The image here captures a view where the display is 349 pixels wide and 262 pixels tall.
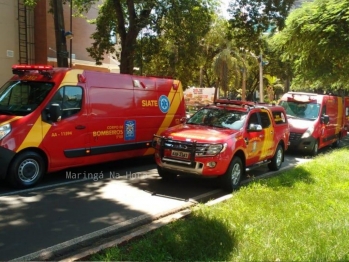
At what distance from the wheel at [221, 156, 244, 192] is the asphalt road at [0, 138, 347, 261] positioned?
9.7 inches

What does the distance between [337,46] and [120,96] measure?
33.5ft

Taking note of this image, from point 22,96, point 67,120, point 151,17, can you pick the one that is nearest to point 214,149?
point 67,120

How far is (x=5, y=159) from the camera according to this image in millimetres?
6684

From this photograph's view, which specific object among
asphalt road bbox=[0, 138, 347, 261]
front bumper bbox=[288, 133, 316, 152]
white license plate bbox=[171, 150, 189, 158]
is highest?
white license plate bbox=[171, 150, 189, 158]

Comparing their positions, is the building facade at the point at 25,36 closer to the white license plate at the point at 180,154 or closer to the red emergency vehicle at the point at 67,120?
the red emergency vehicle at the point at 67,120

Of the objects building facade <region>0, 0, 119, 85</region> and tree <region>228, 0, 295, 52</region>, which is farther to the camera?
building facade <region>0, 0, 119, 85</region>

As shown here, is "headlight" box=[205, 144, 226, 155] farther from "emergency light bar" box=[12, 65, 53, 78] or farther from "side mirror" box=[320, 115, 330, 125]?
"side mirror" box=[320, 115, 330, 125]

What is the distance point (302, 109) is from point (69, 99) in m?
9.43

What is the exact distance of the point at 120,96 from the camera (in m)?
9.02

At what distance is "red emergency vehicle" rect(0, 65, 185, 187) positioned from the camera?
274 inches

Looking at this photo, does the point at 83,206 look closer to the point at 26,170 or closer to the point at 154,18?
the point at 26,170

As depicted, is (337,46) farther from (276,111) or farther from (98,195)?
(98,195)

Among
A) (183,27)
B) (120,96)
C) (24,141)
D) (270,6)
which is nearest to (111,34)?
(183,27)

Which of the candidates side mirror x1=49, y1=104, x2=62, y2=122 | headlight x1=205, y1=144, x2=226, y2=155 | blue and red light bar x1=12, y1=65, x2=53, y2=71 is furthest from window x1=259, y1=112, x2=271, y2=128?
blue and red light bar x1=12, y1=65, x2=53, y2=71
